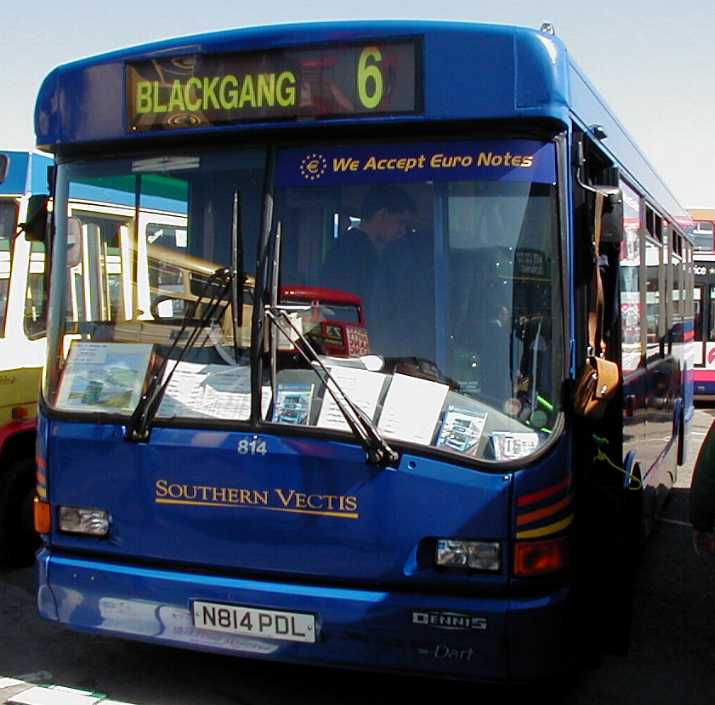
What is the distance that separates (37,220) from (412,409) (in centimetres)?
206

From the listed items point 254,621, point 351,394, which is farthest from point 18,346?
point 351,394

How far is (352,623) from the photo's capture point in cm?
404

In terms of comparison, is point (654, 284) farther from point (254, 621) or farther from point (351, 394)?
point (254, 621)

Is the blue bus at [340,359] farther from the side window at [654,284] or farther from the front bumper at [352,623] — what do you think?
the side window at [654,284]

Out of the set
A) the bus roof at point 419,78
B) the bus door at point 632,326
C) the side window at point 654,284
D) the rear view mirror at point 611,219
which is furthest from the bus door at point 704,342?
the rear view mirror at point 611,219

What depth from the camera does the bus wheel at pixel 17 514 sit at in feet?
21.8

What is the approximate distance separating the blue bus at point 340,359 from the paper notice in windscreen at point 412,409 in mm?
11

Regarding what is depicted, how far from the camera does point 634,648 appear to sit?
5.48m

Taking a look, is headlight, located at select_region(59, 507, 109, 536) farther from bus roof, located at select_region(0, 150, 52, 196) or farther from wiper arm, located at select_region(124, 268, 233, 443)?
bus roof, located at select_region(0, 150, 52, 196)

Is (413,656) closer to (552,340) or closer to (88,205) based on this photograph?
(552,340)

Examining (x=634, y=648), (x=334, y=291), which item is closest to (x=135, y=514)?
(x=334, y=291)

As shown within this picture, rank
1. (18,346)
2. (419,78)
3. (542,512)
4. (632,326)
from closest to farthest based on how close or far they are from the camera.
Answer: (542,512), (419,78), (632,326), (18,346)

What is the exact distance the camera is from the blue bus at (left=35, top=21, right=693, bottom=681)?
3973 mm

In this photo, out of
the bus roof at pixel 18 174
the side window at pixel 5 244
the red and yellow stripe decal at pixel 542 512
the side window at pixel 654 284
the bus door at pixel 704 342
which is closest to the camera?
the red and yellow stripe decal at pixel 542 512
